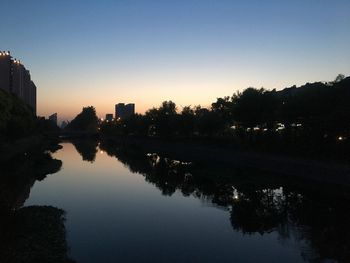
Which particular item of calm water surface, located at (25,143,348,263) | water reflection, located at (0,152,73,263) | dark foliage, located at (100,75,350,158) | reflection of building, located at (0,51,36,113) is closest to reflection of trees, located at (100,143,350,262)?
calm water surface, located at (25,143,348,263)

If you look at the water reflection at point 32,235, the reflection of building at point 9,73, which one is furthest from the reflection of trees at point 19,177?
the reflection of building at point 9,73

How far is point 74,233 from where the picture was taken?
75.4 ft

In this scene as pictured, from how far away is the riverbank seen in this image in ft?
125

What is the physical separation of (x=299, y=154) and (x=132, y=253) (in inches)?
1305

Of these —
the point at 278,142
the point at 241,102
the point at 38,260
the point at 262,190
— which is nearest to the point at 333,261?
the point at 38,260

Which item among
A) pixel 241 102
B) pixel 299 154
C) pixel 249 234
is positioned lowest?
pixel 249 234

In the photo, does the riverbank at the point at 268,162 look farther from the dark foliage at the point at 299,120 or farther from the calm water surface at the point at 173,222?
the calm water surface at the point at 173,222

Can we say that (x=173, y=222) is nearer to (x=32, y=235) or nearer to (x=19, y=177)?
(x=32, y=235)

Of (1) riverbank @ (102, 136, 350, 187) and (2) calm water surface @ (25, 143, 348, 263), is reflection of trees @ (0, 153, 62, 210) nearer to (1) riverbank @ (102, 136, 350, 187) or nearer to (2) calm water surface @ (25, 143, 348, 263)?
(2) calm water surface @ (25, 143, 348, 263)

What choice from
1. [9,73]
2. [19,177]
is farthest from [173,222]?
[9,73]

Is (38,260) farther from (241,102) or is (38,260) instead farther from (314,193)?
(241,102)

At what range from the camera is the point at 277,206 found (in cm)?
3178

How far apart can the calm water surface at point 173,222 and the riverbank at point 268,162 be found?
467cm

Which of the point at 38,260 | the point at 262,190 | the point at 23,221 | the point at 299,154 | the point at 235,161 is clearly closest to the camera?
the point at 38,260
